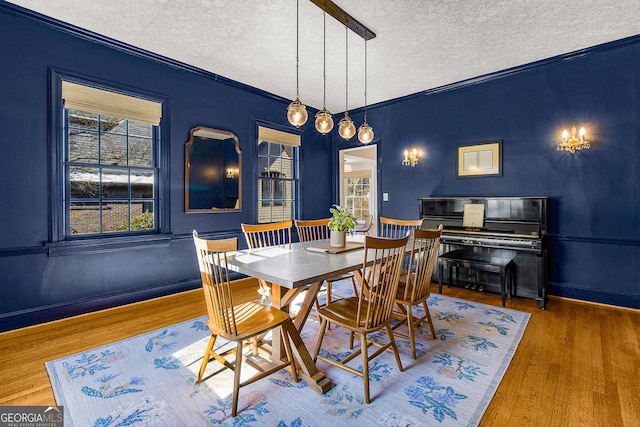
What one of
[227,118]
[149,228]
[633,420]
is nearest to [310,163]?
[227,118]

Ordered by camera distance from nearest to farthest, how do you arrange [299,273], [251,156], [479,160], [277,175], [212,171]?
1. [299,273]
2. [479,160]
3. [212,171]
4. [251,156]
5. [277,175]

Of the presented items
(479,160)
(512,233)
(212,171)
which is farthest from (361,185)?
(512,233)

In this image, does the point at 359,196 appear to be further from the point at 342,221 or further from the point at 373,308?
the point at 373,308

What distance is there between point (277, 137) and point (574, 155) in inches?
160

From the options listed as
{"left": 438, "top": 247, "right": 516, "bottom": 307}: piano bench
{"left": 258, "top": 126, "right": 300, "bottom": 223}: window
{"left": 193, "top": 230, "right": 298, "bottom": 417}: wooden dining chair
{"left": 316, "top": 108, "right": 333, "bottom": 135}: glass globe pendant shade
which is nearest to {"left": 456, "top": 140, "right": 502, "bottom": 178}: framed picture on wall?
{"left": 438, "top": 247, "right": 516, "bottom": 307}: piano bench

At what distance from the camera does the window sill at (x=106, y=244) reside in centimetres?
302

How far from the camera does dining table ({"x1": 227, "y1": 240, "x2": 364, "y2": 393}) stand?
1.83 metres

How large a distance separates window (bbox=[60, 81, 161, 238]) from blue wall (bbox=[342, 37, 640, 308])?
4101 mm

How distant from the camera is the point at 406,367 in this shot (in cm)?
222

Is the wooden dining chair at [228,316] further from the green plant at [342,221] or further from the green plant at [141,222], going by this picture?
the green plant at [141,222]

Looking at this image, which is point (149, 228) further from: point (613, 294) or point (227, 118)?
point (613, 294)

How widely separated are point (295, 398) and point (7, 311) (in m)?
2.86

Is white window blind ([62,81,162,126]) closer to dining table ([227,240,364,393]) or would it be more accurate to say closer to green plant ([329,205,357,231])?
dining table ([227,240,364,393])

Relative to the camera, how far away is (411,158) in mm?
4945
